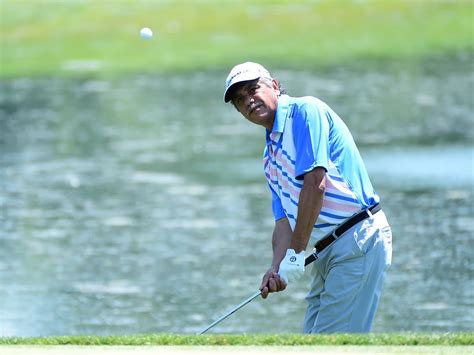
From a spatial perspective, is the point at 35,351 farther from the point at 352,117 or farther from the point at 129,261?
the point at 352,117

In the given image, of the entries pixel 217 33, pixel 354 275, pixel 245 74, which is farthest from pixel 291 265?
pixel 217 33

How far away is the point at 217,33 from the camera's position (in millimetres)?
A: 35094

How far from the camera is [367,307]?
6.90 metres

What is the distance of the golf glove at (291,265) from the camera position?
675 cm

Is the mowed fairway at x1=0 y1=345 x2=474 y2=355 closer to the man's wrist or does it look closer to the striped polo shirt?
the man's wrist

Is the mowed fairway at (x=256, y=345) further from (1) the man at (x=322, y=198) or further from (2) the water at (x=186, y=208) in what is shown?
(2) the water at (x=186, y=208)

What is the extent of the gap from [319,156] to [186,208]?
28.7 feet

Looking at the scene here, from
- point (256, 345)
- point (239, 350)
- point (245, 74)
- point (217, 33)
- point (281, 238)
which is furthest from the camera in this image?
point (217, 33)

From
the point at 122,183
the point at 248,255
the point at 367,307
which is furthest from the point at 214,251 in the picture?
the point at 367,307

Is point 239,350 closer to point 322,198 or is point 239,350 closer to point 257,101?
point 322,198

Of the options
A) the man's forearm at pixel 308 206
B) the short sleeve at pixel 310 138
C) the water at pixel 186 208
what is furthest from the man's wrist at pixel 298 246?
the water at pixel 186 208

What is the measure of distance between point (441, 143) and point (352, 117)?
2.89m

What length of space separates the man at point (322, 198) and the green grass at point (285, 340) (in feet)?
1.30

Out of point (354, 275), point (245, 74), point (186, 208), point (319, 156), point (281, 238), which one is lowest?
point (186, 208)
